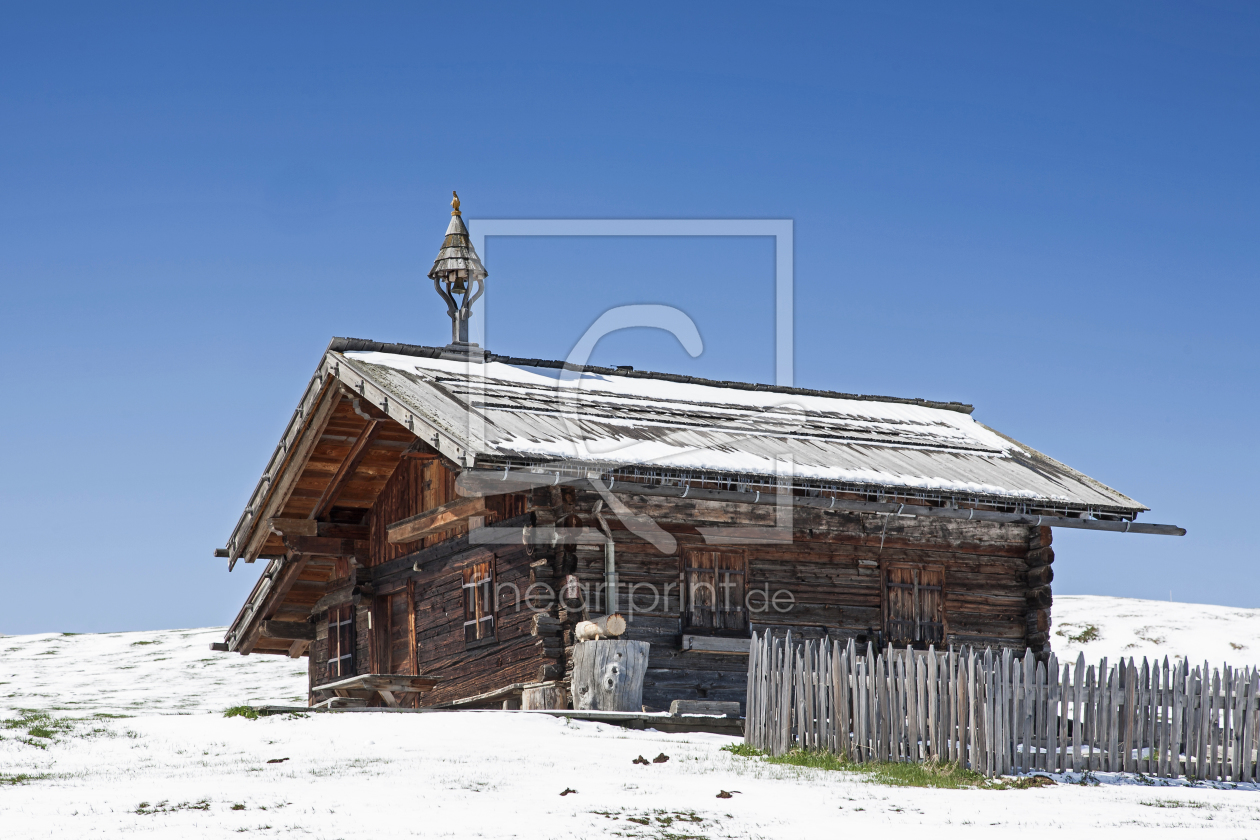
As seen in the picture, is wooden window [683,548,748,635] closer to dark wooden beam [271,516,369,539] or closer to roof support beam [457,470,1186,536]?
roof support beam [457,470,1186,536]

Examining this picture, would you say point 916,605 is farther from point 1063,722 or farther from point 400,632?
point 400,632

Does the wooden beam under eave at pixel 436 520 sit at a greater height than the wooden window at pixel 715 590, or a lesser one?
greater

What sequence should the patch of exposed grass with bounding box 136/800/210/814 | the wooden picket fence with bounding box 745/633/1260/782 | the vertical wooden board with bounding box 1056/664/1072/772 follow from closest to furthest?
1. the patch of exposed grass with bounding box 136/800/210/814
2. the wooden picket fence with bounding box 745/633/1260/782
3. the vertical wooden board with bounding box 1056/664/1072/772

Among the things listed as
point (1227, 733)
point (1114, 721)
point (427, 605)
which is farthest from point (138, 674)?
point (1227, 733)

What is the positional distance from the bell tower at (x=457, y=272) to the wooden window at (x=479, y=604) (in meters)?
4.74

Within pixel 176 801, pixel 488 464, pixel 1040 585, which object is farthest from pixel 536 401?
pixel 176 801

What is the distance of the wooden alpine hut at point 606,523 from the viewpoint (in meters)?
18.0

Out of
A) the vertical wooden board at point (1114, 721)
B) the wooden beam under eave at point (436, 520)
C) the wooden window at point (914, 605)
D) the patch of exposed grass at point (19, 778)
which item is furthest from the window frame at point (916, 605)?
the patch of exposed grass at point (19, 778)

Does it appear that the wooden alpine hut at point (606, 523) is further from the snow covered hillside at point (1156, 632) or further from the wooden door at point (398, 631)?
the snow covered hillside at point (1156, 632)

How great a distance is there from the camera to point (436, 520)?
19969 mm

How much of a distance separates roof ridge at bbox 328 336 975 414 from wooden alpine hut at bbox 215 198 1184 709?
2.3 inches

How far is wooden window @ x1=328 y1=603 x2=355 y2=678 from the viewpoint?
907 inches

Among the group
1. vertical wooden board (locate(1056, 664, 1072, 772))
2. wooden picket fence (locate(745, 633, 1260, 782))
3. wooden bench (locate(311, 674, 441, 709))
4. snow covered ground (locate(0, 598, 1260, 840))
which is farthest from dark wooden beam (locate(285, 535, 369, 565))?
vertical wooden board (locate(1056, 664, 1072, 772))

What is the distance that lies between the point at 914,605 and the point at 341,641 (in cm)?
900
